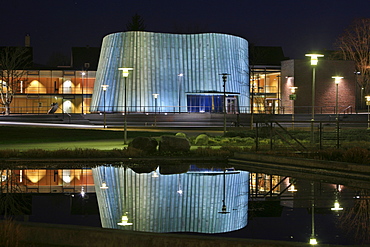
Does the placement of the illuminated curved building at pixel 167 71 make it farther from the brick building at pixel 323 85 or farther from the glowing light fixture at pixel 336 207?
the glowing light fixture at pixel 336 207

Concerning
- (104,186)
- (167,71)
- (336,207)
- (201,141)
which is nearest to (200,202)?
(336,207)

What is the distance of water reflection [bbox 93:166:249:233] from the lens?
8.73 meters

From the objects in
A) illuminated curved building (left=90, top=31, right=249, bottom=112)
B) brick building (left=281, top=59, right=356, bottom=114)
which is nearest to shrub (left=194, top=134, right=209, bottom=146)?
illuminated curved building (left=90, top=31, right=249, bottom=112)

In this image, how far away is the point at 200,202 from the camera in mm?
10703

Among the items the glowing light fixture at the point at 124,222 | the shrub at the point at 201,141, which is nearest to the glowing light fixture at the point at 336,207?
the glowing light fixture at the point at 124,222

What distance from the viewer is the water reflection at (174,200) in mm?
8727

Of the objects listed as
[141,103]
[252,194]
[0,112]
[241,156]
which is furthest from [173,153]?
[0,112]

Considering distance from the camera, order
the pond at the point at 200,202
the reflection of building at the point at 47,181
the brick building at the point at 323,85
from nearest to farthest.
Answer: the pond at the point at 200,202 < the reflection of building at the point at 47,181 < the brick building at the point at 323,85

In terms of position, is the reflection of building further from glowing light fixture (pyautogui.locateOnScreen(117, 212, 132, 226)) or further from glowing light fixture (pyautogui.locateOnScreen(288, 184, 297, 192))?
glowing light fixture (pyautogui.locateOnScreen(288, 184, 297, 192))

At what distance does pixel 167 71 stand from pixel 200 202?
50.1 metres

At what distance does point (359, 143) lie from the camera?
20.8m

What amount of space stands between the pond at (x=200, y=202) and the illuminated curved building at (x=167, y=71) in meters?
43.1

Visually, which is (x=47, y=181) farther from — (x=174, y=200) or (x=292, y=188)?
(x=292, y=188)

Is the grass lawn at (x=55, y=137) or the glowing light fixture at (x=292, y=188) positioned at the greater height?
the grass lawn at (x=55, y=137)
